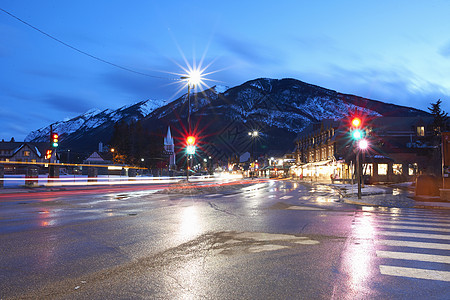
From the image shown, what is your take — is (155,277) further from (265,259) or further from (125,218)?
(125,218)

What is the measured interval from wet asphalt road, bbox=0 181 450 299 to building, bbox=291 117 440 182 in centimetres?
3768

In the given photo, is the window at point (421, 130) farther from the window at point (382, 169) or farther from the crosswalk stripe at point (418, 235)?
the crosswalk stripe at point (418, 235)

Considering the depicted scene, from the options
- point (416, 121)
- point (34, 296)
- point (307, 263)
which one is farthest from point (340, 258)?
point (416, 121)

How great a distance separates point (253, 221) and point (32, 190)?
2252 cm

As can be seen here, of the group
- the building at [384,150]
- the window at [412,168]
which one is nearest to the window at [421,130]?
the building at [384,150]

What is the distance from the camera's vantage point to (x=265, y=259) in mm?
6090

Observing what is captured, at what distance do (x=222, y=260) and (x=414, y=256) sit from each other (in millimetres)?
3598

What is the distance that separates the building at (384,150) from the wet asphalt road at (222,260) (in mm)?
37675

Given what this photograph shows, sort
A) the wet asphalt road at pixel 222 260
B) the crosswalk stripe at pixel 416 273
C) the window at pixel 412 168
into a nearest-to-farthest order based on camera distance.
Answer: the wet asphalt road at pixel 222 260 < the crosswalk stripe at pixel 416 273 < the window at pixel 412 168

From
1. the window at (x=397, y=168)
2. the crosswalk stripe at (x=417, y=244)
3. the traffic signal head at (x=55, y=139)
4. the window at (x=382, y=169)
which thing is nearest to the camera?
the crosswalk stripe at (x=417, y=244)

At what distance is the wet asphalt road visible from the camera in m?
4.50

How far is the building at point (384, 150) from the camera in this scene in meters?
47.6

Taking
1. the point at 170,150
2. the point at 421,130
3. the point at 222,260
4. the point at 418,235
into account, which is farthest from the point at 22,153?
the point at 418,235

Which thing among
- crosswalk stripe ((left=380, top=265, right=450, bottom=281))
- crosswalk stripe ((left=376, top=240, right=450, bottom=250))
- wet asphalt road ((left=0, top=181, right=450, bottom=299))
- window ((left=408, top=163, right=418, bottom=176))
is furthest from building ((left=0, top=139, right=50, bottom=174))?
crosswalk stripe ((left=380, top=265, right=450, bottom=281))
